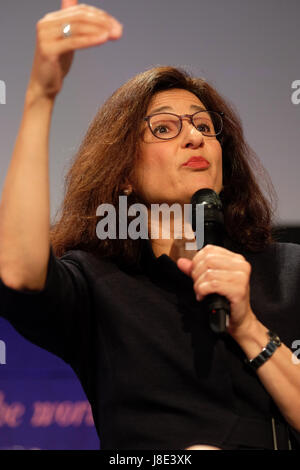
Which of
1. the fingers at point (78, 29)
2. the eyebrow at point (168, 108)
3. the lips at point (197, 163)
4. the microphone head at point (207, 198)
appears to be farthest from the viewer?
the eyebrow at point (168, 108)

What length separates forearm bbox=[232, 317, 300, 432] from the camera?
97 centimetres

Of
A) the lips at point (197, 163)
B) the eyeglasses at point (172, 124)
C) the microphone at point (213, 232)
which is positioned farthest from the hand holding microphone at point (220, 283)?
the eyeglasses at point (172, 124)

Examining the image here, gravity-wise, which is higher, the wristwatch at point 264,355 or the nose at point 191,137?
the nose at point 191,137

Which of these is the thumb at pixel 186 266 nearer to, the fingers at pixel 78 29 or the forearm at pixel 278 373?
the forearm at pixel 278 373

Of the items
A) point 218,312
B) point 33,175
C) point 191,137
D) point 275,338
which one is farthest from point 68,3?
point 275,338

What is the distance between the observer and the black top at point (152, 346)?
977 mm

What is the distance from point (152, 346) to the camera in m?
1.04

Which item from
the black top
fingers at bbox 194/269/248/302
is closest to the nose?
the black top

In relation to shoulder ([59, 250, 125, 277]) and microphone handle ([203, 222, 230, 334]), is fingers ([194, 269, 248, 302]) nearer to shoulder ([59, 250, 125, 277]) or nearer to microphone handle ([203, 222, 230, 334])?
microphone handle ([203, 222, 230, 334])

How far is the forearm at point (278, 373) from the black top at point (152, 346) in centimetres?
5

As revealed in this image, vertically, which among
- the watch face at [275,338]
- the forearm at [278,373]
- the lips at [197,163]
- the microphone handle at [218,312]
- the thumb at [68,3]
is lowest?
the forearm at [278,373]

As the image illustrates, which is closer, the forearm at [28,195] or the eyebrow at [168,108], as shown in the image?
the forearm at [28,195]
